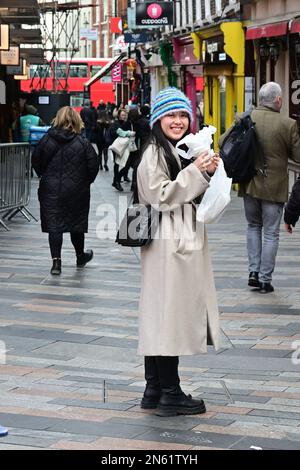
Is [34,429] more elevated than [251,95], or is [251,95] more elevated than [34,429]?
[251,95]

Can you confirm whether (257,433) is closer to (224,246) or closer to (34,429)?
(34,429)

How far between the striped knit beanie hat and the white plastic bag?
14.8 inches

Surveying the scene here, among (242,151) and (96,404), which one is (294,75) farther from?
(96,404)

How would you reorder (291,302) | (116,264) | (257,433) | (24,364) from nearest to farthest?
(257,433) → (24,364) → (291,302) → (116,264)

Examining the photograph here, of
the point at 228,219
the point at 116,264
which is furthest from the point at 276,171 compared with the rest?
the point at 228,219

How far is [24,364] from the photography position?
25.1 ft

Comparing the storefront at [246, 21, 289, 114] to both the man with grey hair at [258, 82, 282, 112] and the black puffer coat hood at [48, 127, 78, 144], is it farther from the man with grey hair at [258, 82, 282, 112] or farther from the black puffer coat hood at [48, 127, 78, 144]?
the man with grey hair at [258, 82, 282, 112]

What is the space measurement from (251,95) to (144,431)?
17.9 meters

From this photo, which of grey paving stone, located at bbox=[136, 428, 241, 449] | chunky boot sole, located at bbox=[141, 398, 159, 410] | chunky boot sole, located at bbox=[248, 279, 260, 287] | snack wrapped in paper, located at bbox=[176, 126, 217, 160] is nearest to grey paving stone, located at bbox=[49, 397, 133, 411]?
chunky boot sole, located at bbox=[141, 398, 159, 410]

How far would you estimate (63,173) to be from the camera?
11977mm

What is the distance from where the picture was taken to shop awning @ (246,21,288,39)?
20.9 metres

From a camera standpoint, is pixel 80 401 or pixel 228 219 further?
pixel 228 219

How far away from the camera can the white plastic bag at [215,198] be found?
19.9 ft

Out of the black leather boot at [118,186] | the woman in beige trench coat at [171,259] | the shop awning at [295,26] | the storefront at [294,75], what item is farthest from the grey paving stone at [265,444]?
the black leather boot at [118,186]
